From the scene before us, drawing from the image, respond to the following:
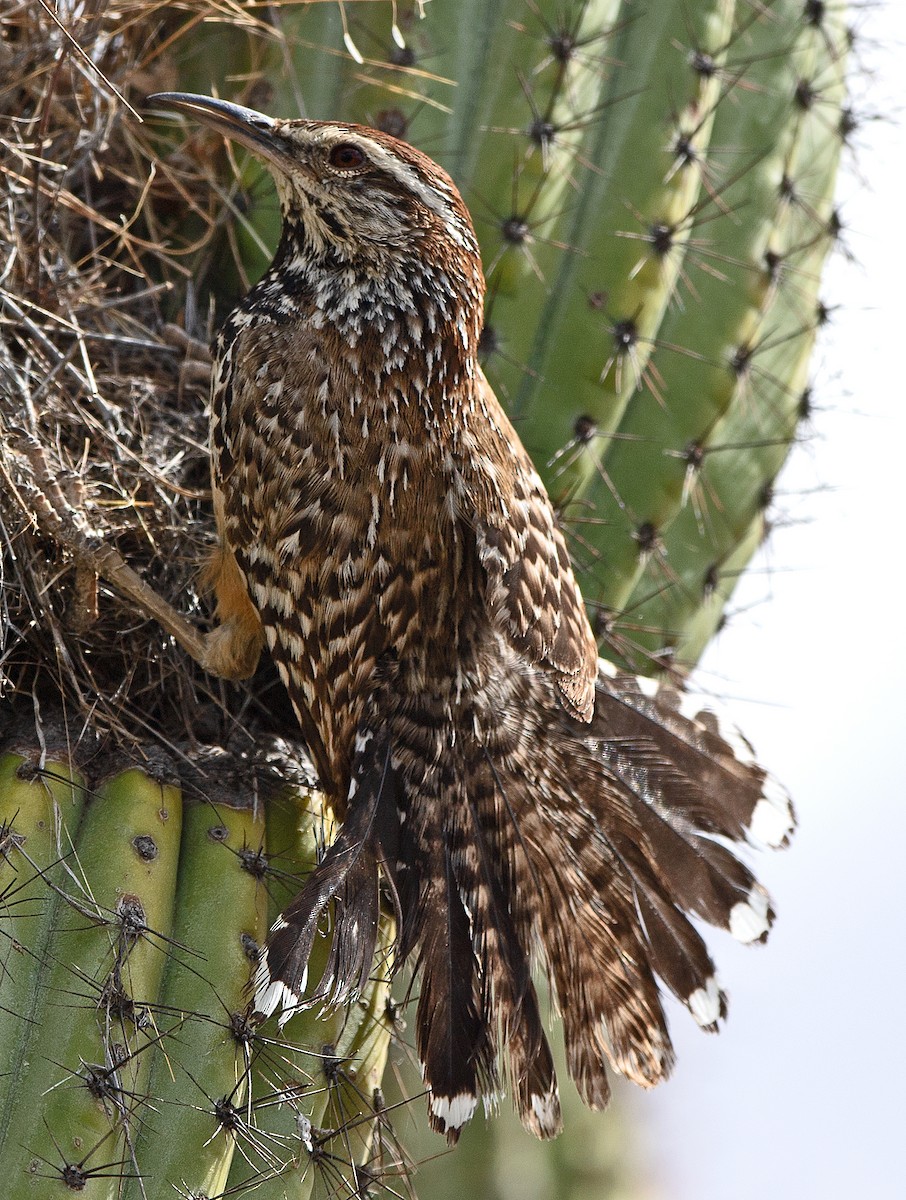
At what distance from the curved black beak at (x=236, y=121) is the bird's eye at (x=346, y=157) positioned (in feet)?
0.25

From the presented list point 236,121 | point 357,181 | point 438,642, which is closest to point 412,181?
point 357,181

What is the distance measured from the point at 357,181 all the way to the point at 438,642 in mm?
661

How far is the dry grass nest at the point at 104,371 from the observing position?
183 cm

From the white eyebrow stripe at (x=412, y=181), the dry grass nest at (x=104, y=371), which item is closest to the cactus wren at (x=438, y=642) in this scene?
the white eyebrow stripe at (x=412, y=181)

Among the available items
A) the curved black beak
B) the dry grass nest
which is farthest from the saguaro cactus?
the curved black beak

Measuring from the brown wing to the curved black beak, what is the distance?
1.50 ft

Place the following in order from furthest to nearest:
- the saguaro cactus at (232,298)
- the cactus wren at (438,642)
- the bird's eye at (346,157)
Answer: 1. the bird's eye at (346,157)
2. the cactus wren at (438,642)
3. the saguaro cactus at (232,298)

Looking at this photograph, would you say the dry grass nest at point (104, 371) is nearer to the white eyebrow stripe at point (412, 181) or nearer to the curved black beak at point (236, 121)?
the curved black beak at point (236, 121)

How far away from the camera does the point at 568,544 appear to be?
84.0 inches

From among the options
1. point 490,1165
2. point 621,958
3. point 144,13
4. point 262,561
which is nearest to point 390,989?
point 621,958

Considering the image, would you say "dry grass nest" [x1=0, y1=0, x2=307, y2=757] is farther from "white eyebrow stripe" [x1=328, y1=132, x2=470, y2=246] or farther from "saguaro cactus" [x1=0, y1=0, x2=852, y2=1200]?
"white eyebrow stripe" [x1=328, y1=132, x2=470, y2=246]

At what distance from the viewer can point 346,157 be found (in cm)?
192

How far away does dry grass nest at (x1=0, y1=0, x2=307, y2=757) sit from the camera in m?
1.83

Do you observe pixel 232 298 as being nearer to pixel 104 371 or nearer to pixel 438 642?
pixel 104 371
